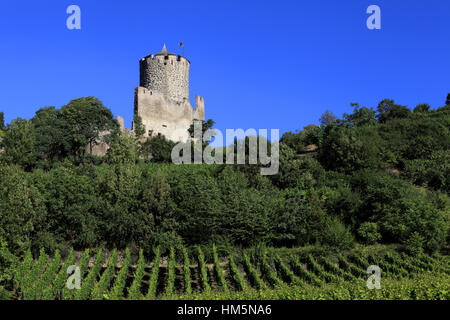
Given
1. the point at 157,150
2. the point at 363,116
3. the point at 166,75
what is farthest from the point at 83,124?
the point at 363,116

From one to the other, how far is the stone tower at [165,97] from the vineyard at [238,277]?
22.8 metres

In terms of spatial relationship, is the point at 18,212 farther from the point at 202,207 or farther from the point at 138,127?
the point at 138,127

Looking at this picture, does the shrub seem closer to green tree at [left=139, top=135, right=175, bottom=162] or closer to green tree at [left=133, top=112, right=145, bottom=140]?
green tree at [left=139, top=135, right=175, bottom=162]


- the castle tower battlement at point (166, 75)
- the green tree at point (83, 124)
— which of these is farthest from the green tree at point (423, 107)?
the green tree at point (83, 124)

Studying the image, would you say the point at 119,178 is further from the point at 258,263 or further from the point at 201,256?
the point at 258,263

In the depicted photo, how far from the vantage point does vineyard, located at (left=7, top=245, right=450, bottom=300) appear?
16703 mm

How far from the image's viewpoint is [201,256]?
24.5m

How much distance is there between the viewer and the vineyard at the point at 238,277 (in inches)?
658

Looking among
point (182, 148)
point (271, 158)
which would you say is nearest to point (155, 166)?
point (182, 148)

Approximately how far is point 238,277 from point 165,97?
3101 cm

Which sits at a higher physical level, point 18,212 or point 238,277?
point 18,212

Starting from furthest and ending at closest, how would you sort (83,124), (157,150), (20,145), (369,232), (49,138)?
(157,150) → (83,124) → (49,138) → (20,145) → (369,232)

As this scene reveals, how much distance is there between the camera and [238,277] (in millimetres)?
21453
